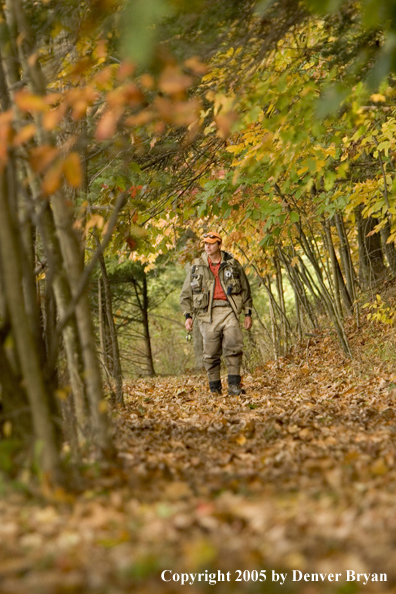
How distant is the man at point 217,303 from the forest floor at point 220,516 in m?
3.20

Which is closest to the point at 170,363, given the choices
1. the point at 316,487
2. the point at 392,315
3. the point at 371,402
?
the point at 392,315

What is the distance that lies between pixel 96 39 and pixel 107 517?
3.48 m

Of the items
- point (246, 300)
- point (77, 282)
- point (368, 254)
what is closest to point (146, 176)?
point (246, 300)

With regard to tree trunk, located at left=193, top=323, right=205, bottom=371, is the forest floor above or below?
below

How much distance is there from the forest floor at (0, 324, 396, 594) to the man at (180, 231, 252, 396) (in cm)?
320

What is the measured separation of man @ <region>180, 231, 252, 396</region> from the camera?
8.24 meters

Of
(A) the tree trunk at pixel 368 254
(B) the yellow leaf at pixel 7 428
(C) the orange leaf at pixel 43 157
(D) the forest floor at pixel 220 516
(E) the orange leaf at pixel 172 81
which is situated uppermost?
(A) the tree trunk at pixel 368 254

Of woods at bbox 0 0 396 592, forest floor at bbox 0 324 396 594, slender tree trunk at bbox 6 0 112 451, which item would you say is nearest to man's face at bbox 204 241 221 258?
woods at bbox 0 0 396 592

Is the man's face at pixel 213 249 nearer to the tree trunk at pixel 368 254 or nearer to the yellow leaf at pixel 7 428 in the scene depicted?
the tree trunk at pixel 368 254

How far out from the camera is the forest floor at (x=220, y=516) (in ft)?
6.97

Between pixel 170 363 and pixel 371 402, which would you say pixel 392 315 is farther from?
pixel 170 363

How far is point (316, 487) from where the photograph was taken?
3.03m

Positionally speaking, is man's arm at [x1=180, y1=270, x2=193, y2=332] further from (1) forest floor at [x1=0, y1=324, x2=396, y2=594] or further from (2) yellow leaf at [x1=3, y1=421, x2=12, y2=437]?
(2) yellow leaf at [x1=3, y1=421, x2=12, y2=437]

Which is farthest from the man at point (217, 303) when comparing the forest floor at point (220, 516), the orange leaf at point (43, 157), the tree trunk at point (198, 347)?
the tree trunk at point (198, 347)
